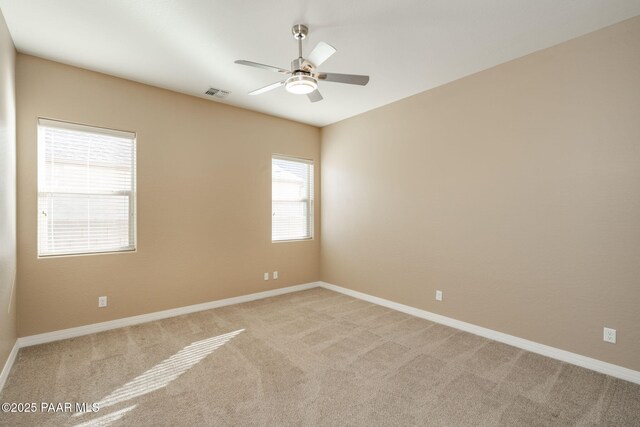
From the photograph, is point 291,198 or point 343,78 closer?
point 343,78

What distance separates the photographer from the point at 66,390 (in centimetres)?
231

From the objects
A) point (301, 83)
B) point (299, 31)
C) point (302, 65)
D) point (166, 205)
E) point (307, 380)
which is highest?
point (299, 31)

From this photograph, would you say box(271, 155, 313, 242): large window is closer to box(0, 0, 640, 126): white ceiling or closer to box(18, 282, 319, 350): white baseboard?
box(18, 282, 319, 350): white baseboard

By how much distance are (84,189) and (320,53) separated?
2.94 meters

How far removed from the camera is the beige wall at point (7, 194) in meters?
2.36

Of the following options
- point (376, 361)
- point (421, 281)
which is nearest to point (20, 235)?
point (376, 361)

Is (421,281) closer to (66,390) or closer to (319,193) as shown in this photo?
(319,193)

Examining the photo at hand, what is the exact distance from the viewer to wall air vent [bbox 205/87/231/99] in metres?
3.87

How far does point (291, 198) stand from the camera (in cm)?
525

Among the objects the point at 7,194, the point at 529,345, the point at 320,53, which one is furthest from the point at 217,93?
the point at 529,345

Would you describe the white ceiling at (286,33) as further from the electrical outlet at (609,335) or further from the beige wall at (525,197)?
the electrical outlet at (609,335)

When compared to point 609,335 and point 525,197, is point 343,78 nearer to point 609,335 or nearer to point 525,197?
point 525,197

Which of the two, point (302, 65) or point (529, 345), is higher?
point (302, 65)

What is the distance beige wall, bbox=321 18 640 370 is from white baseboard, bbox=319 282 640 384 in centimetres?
6
